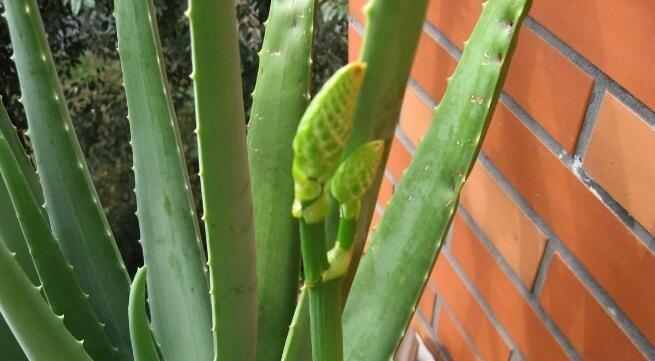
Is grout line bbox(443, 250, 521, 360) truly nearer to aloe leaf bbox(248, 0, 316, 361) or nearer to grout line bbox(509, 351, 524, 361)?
grout line bbox(509, 351, 524, 361)

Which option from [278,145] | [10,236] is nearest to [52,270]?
[10,236]

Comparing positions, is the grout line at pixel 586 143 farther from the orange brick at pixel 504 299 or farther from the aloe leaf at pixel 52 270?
the aloe leaf at pixel 52 270

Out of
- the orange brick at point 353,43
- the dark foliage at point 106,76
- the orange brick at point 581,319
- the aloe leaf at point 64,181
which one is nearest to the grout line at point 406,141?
the orange brick at point 353,43

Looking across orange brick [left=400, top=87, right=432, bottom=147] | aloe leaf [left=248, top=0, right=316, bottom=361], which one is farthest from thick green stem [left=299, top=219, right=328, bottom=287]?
orange brick [left=400, top=87, right=432, bottom=147]

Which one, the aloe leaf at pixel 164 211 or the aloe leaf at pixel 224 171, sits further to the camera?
the aloe leaf at pixel 164 211

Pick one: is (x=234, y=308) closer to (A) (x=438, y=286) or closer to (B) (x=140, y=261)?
(A) (x=438, y=286)

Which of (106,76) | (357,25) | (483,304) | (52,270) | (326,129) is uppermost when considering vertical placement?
(106,76)

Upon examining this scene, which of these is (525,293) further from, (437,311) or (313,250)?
(313,250)
